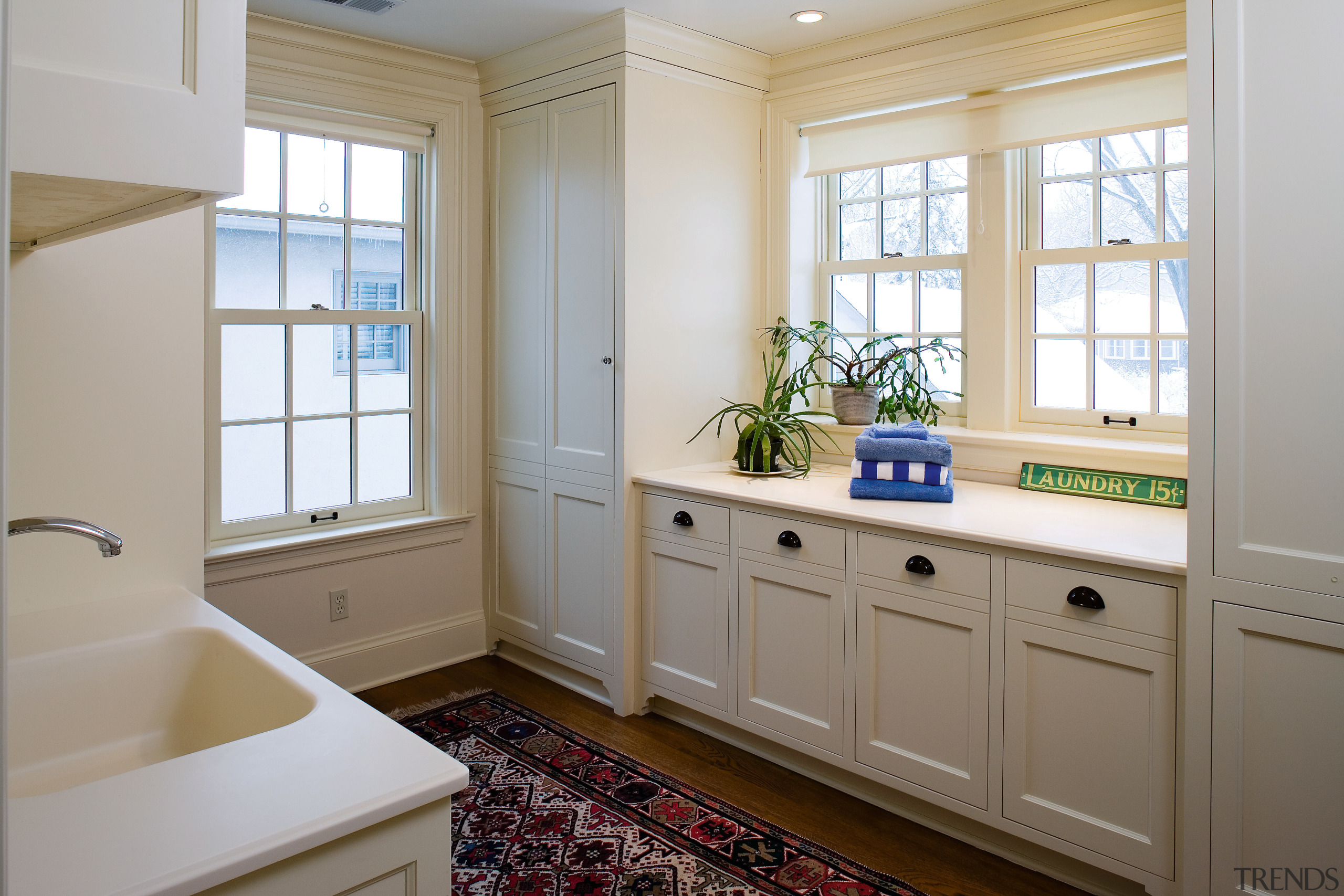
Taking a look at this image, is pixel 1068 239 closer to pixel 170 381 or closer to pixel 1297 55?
pixel 1297 55

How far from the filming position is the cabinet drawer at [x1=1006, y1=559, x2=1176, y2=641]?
6.49ft

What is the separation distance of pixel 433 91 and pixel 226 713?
2734mm

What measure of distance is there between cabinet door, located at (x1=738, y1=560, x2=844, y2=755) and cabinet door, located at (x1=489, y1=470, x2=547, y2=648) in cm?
100

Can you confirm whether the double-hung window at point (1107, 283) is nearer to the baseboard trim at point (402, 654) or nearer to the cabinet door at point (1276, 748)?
the cabinet door at point (1276, 748)

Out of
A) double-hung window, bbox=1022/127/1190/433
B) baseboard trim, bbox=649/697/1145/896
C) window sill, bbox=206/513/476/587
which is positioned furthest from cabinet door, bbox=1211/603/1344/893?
window sill, bbox=206/513/476/587

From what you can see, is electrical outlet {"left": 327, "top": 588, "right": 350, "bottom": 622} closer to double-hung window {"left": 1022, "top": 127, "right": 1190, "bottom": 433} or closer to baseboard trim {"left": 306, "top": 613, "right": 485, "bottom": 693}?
Result: baseboard trim {"left": 306, "top": 613, "right": 485, "bottom": 693}

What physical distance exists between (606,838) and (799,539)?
39.6 inches

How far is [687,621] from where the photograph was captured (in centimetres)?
308

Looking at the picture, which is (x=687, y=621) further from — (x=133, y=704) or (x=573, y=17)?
(x=573, y=17)

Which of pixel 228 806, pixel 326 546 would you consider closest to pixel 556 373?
pixel 326 546

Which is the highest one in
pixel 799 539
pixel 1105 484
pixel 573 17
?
pixel 573 17

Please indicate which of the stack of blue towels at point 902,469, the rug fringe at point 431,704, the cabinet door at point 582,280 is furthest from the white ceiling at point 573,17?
the rug fringe at point 431,704

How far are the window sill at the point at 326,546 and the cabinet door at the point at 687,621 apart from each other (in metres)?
0.97

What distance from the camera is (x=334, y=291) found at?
338cm
